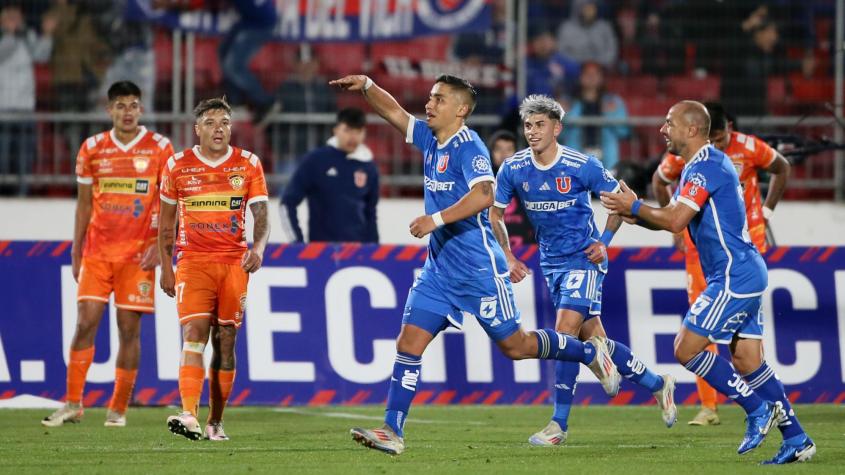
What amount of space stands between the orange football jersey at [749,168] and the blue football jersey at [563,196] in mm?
1826

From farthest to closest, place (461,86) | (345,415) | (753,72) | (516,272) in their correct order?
1. (753,72)
2. (345,415)
3. (516,272)
4. (461,86)

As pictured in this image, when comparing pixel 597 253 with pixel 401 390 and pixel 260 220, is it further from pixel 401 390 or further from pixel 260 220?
pixel 260 220

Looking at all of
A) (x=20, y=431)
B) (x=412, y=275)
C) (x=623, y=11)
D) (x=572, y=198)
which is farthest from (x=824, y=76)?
(x=20, y=431)

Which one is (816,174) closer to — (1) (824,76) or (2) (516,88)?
(1) (824,76)

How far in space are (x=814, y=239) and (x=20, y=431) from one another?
8.68 m

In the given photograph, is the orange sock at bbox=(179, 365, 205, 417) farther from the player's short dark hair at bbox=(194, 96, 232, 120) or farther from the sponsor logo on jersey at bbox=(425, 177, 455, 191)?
the sponsor logo on jersey at bbox=(425, 177, 455, 191)

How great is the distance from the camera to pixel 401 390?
8094mm

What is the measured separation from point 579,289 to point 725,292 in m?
1.53

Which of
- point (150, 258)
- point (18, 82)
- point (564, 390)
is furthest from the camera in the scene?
point (18, 82)

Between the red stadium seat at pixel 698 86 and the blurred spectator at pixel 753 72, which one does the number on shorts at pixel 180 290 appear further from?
the blurred spectator at pixel 753 72

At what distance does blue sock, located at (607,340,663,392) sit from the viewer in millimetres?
9195

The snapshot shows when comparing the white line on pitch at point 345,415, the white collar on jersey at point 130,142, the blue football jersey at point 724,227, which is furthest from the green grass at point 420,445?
the white collar on jersey at point 130,142

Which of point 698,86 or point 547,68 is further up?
point 547,68

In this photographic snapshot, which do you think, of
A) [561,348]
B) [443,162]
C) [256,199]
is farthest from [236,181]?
[561,348]
